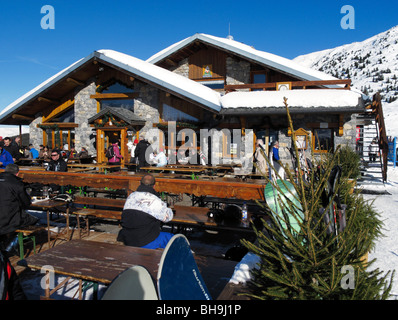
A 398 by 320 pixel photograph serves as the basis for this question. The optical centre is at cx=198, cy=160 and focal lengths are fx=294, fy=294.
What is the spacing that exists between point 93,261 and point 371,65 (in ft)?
246

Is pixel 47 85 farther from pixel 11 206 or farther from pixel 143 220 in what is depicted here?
pixel 143 220

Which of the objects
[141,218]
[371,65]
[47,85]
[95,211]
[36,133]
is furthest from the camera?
[371,65]

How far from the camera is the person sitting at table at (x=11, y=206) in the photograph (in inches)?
177

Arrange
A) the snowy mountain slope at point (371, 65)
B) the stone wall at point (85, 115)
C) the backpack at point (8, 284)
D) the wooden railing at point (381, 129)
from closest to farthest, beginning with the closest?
the backpack at point (8, 284) < the wooden railing at point (381, 129) < the stone wall at point (85, 115) < the snowy mountain slope at point (371, 65)

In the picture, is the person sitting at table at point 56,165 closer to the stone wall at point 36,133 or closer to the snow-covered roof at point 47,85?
the snow-covered roof at point 47,85

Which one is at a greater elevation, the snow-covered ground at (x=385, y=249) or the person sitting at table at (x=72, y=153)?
the person sitting at table at (x=72, y=153)

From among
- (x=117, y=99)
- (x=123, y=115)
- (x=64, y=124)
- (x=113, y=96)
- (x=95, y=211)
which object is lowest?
(x=95, y=211)

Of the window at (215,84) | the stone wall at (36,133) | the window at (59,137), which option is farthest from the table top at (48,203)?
the window at (215,84)

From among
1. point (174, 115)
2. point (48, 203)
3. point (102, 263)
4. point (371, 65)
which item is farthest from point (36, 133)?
point (371, 65)

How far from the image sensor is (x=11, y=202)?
457 cm

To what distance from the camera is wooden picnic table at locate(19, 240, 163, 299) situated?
9.22 ft

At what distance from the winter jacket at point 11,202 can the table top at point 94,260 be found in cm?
158
